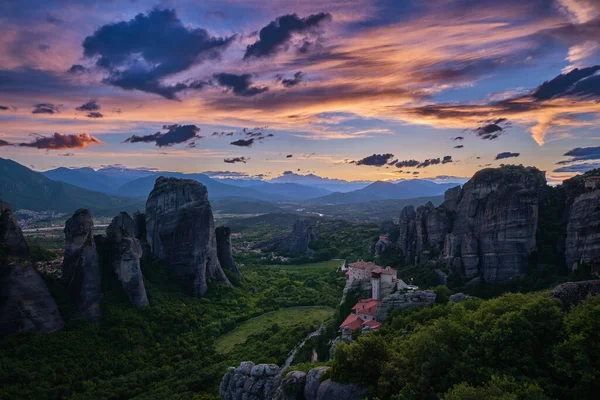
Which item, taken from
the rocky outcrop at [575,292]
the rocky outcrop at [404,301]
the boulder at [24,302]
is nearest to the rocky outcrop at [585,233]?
the rocky outcrop at [404,301]

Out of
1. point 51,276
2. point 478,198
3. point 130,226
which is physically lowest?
point 51,276

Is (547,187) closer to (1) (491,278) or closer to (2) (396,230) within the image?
(1) (491,278)

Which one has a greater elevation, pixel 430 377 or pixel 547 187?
pixel 547 187

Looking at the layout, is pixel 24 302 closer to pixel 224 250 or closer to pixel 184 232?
pixel 184 232

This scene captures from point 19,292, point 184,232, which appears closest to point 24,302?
point 19,292

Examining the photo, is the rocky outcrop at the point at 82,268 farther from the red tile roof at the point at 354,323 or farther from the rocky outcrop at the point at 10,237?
the red tile roof at the point at 354,323

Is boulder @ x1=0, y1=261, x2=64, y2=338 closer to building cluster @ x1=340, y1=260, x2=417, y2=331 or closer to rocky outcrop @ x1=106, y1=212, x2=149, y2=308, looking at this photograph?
rocky outcrop @ x1=106, y1=212, x2=149, y2=308

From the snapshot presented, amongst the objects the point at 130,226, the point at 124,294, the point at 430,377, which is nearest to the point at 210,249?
the point at 130,226
